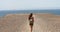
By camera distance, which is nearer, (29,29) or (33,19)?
(29,29)

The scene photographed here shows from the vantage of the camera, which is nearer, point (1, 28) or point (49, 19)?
point (1, 28)

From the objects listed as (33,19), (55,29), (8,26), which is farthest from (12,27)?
(55,29)

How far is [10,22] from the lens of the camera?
105cm

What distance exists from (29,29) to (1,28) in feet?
0.62

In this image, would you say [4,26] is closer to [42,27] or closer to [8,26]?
[8,26]

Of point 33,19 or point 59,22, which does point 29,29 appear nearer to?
point 33,19

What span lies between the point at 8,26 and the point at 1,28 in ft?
0.15

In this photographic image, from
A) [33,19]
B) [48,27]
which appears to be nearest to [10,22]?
[33,19]

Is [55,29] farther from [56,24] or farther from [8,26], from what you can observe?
[8,26]

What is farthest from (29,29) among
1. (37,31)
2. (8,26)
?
(8,26)

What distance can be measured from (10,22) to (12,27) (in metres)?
0.07

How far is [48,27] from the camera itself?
3.21 ft

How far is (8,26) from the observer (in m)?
1.00

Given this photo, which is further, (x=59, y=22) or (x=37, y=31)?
(x=59, y=22)
